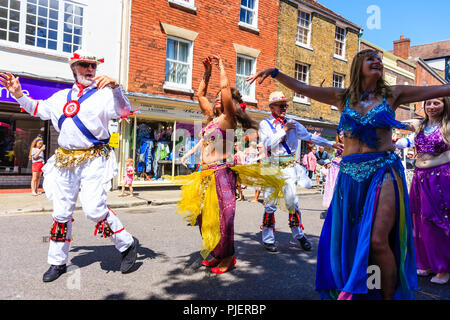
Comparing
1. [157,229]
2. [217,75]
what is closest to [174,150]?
[217,75]

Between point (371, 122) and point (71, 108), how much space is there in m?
2.88

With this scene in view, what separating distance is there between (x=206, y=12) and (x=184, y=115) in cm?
427

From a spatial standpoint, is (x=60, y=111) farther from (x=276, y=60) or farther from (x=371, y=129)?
(x=276, y=60)

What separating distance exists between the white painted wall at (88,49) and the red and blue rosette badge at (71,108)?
7.82 meters

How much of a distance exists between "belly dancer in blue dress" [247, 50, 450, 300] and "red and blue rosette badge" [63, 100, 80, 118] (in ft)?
8.53

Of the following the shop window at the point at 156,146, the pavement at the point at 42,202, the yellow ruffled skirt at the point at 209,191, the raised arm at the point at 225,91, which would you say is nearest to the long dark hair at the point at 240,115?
the raised arm at the point at 225,91

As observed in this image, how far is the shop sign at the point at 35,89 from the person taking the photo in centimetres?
1048

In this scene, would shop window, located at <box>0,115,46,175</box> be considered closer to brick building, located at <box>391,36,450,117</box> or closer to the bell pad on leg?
the bell pad on leg

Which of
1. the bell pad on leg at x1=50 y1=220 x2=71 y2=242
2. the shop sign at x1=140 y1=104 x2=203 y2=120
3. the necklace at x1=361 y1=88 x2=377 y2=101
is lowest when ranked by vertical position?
the bell pad on leg at x1=50 y1=220 x2=71 y2=242

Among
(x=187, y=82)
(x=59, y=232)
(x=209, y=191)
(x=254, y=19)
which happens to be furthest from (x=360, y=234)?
(x=254, y=19)

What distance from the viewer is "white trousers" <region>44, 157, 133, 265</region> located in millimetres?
3570

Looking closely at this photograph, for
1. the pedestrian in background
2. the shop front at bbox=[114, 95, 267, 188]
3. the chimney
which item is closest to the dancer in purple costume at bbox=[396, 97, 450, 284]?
the shop front at bbox=[114, 95, 267, 188]
